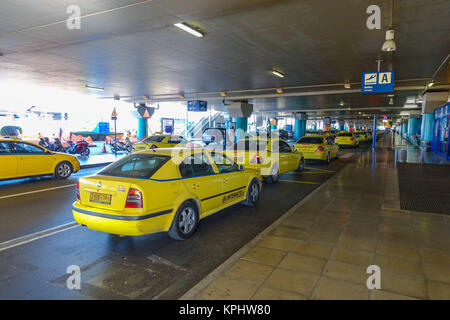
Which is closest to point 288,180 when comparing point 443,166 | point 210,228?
point 210,228

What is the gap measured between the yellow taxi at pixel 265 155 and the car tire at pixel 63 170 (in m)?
6.31

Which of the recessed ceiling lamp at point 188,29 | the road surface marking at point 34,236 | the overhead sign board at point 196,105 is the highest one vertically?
the recessed ceiling lamp at point 188,29

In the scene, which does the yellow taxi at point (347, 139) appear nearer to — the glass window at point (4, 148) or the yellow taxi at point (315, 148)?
the yellow taxi at point (315, 148)

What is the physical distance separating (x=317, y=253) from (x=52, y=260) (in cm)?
397

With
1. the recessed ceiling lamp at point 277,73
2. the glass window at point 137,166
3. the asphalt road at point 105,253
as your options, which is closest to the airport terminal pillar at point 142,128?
the recessed ceiling lamp at point 277,73

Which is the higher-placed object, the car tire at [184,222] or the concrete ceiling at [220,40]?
the concrete ceiling at [220,40]

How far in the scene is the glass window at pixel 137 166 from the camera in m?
4.91

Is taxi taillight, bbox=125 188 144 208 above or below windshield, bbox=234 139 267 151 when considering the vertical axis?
below

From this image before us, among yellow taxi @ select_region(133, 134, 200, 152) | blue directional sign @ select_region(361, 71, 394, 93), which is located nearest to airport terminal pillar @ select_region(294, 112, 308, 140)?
yellow taxi @ select_region(133, 134, 200, 152)

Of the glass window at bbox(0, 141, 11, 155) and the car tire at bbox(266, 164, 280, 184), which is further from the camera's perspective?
the car tire at bbox(266, 164, 280, 184)

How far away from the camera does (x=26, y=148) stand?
33.0ft

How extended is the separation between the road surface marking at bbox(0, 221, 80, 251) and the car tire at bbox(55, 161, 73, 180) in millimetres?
5817

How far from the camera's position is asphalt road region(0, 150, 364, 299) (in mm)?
3561

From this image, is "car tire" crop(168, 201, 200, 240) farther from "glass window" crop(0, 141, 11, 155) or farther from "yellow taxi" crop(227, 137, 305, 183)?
"glass window" crop(0, 141, 11, 155)
